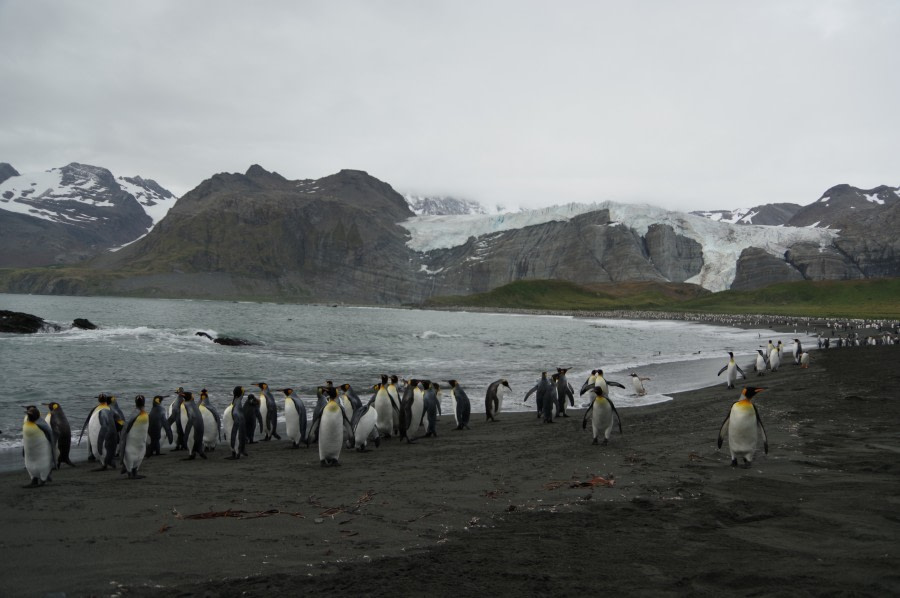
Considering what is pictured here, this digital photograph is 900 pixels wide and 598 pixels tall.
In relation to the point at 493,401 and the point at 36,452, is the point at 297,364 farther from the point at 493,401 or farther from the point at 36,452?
the point at 36,452

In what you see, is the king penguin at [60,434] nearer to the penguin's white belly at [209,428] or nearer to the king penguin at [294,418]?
the penguin's white belly at [209,428]

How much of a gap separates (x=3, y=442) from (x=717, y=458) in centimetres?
1412

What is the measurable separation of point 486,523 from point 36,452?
722 cm

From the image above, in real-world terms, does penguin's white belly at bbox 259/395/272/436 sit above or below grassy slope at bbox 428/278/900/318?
below

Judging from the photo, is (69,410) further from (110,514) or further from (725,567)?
(725,567)

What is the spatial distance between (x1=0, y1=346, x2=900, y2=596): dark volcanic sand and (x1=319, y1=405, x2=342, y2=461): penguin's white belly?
493 mm

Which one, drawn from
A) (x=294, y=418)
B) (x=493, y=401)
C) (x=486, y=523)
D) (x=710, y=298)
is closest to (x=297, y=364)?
(x=493, y=401)

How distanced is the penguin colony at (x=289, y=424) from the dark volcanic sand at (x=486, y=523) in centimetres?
48

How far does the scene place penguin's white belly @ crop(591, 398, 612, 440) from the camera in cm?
1267

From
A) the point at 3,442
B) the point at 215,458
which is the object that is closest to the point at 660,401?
the point at 215,458

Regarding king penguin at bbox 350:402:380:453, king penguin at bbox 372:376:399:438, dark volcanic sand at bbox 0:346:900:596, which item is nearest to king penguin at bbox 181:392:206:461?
dark volcanic sand at bbox 0:346:900:596

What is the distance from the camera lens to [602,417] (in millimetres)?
12805

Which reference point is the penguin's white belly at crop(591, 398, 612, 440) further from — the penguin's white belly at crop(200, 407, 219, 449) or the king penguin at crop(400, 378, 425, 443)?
the penguin's white belly at crop(200, 407, 219, 449)

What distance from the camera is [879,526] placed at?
651 cm
